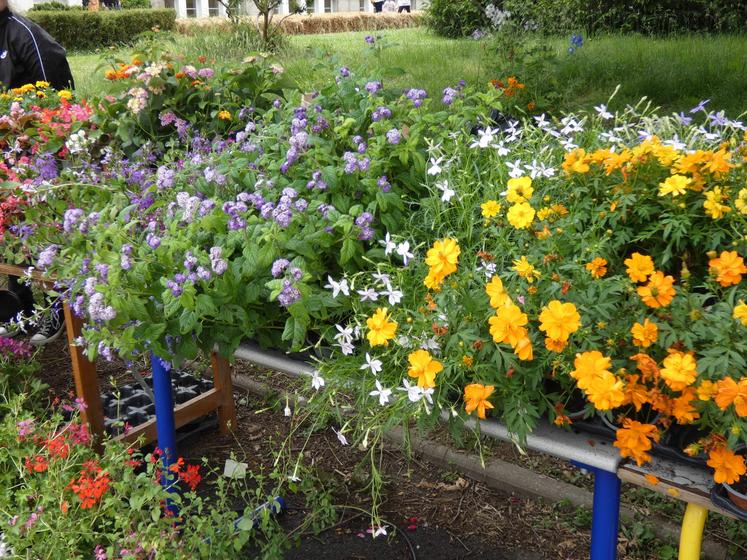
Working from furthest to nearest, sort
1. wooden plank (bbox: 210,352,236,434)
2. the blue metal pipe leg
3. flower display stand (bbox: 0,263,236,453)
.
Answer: wooden plank (bbox: 210,352,236,434), flower display stand (bbox: 0,263,236,453), the blue metal pipe leg

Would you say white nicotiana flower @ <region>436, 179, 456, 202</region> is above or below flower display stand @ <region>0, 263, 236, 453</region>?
above

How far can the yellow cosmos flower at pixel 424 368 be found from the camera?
4.37 ft

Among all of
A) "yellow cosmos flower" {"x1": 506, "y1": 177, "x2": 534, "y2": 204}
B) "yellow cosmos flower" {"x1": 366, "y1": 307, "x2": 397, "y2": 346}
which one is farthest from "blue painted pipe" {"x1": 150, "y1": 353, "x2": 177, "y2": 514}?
"yellow cosmos flower" {"x1": 506, "y1": 177, "x2": 534, "y2": 204}

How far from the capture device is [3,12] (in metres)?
4.21

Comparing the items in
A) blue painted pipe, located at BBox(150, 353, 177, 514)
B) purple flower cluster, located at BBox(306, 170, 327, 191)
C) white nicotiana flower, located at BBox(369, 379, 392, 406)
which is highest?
purple flower cluster, located at BBox(306, 170, 327, 191)

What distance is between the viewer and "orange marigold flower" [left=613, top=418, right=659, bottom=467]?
1228mm

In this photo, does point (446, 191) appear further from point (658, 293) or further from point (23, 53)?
point (23, 53)

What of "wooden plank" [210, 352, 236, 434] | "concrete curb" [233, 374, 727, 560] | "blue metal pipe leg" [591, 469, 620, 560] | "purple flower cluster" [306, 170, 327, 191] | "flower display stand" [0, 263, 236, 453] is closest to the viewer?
"blue metal pipe leg" [591, 469, 620, 560]

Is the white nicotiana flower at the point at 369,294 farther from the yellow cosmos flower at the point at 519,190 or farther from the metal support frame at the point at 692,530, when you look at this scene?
the metal support frame at the point at 692,530

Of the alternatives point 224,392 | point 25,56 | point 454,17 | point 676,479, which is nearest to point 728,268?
point 676,479

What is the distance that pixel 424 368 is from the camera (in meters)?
1.34

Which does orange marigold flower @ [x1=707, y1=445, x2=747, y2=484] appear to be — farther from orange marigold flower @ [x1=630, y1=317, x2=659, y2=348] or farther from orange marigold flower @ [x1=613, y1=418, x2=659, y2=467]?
orange marigold flower @ [x1=630, y1=317, x2=659, y2=348]

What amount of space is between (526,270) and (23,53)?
12.8ft

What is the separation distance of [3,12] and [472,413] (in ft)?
13.4
